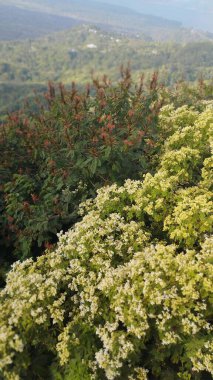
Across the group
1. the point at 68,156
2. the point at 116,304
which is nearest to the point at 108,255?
the point at 116,304

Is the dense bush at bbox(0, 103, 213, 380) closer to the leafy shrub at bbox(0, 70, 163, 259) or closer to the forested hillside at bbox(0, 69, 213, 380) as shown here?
the forested hillside at bbox(0, 69, 213, 380)

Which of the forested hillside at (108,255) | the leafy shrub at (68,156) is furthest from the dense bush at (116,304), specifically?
the leafy shrub at (68,156)

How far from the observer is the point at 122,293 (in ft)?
21.1

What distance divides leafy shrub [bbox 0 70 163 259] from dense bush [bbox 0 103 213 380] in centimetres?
202

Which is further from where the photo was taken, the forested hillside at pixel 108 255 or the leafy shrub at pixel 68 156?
the leafy shrub at pixel 68 156

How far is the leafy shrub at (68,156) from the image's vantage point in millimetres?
9773

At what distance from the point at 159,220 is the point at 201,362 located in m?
3.12

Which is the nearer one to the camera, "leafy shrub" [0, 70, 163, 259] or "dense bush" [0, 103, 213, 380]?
"dense bush" [0, 103, 213, 380]

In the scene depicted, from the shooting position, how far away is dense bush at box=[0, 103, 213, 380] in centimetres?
612

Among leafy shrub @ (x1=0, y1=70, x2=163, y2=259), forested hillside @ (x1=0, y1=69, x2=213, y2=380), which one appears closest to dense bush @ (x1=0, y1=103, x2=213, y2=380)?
forested hillside @ (x1=0, y1=69, x2=213, y2=380)

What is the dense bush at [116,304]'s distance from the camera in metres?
6.12

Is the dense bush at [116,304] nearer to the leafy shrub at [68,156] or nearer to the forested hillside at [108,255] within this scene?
the forested hillside at [108,255]

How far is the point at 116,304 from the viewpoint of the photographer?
21.0ft

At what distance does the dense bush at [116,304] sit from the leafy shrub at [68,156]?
2.02 m
